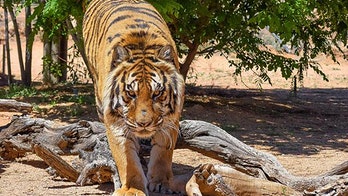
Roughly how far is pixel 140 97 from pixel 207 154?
60.9 inches

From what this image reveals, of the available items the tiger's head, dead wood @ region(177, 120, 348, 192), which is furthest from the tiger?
dead wood @ region(177, 120, 348, 192)

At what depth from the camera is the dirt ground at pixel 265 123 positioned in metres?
6.69

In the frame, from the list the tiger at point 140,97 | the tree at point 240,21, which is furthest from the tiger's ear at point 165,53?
the tree at point 240,21

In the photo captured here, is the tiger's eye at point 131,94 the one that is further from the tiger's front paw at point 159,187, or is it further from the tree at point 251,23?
the tree at point 251,23

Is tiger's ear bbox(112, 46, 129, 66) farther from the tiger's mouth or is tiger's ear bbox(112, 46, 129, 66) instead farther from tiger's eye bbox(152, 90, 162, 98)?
the tiger's mouth

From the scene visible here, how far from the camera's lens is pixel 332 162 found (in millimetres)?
7957

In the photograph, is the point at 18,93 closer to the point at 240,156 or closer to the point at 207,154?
the point at 207,154

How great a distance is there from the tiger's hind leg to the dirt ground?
0.55m

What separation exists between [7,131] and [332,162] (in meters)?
3.78

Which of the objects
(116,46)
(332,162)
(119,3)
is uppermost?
(119,3)

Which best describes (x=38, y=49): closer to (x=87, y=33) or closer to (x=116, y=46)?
(x=87, y=33)

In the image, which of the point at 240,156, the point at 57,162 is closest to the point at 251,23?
the point at 240,156

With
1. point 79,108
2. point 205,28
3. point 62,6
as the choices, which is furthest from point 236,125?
point 62,6

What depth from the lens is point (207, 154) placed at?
20.8 feet
